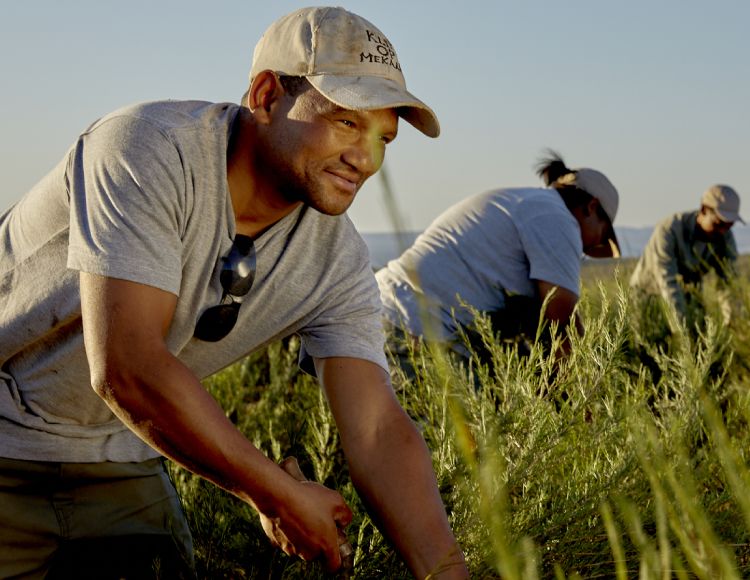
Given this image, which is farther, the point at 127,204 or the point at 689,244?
the point at 689,244

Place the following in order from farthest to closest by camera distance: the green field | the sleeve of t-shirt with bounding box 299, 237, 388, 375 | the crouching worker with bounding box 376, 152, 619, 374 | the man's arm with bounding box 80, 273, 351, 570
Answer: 1. the crouching worker with bounding box 376, 152, 619, 374
2. the sleeve of t-shirt with bounding box 299, 237, 388, 375
3. the green field
4. the man's arm with bounding box 80, 273, 351, 570

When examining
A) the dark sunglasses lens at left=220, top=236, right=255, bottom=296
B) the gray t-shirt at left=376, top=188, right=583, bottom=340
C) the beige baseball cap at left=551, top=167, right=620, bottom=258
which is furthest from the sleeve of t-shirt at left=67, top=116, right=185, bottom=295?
the beige baseball cap at left=551, top=167, right=620, bottom=258

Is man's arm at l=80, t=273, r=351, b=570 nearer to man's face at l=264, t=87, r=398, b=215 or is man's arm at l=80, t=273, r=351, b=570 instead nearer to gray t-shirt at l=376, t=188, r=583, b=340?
man's face at l=264, t=87, r=398, b=215

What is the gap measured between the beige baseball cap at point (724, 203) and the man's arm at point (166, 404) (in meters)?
6.13

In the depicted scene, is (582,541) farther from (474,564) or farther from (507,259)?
(507,259)

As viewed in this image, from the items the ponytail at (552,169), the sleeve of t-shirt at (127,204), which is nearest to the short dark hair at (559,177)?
the ponytail at (552,169)

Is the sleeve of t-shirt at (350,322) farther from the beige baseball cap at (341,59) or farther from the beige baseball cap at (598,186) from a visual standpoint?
the beige baseball cap at (598,186)

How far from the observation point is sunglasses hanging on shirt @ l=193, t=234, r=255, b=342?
2.30 meters

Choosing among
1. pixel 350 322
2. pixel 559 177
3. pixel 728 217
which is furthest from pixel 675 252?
pixel 350 322

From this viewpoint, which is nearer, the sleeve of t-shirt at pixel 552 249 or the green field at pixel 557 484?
the green field at pixel 557 484

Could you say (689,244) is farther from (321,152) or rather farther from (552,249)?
(321,152)

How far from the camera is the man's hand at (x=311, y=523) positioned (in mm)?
1921

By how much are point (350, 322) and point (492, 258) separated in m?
1.91

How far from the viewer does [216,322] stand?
2340 mm
